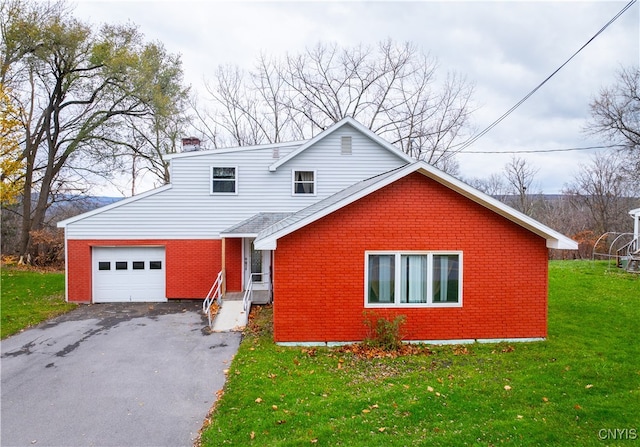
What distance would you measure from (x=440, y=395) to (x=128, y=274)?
517 inches

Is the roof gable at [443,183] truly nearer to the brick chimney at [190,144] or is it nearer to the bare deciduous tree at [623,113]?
the brick chimney at [190,144]

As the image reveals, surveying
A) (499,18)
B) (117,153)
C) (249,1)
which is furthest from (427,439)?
(117,153)

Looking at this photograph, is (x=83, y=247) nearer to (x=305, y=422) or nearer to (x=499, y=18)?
(x=305, y=422)

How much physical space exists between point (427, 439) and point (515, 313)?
549cm

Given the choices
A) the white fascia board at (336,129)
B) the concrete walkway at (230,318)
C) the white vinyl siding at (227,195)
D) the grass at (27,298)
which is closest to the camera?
the concrete walkway at (230,318)

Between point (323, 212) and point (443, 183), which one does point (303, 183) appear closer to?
point (323, 212)

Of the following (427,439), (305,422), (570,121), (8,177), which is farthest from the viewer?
(570,121)

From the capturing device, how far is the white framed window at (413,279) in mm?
8828

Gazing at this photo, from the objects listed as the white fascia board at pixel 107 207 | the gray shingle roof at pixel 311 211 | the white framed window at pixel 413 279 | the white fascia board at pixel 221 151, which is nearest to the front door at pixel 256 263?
the white fascia board at pixel 221 151

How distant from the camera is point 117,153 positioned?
966 inches

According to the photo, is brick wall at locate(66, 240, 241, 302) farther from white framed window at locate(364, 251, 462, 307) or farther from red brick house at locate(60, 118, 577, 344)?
white framed window at locate(364, 251, 462, 307)

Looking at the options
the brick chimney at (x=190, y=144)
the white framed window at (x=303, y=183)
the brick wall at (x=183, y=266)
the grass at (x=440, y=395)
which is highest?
the brick chimney at (x=190, y=144)

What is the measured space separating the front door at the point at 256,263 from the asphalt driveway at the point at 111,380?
120 inches

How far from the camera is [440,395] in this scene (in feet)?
19.7
